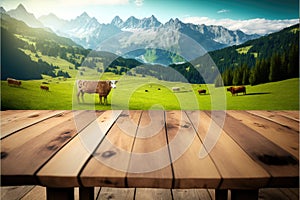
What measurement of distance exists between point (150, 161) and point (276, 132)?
613mm

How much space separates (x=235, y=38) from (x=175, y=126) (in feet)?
9.84

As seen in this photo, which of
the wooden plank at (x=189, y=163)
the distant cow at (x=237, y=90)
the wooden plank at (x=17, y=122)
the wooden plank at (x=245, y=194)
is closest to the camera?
the wooden plank at (x=189, y=163)

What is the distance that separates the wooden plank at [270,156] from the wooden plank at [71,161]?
491 mm

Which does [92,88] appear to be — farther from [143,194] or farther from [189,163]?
[189,163]

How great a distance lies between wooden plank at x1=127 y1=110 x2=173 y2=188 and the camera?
1.68 ft

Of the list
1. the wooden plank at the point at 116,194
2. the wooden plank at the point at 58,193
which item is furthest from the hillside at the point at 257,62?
the wooden plank at the point at 58,193

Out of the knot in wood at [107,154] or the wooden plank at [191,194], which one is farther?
the wooden plank at [191,194]

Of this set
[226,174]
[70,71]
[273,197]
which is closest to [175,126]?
[226,174]

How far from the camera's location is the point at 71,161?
0.59 metres

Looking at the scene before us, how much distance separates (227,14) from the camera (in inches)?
137

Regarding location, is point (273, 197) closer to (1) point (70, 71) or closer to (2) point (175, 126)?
(2) point (175, 126)

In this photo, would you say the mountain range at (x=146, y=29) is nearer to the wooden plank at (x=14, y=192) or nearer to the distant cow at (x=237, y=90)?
the distant cow at (x=237, y=90)

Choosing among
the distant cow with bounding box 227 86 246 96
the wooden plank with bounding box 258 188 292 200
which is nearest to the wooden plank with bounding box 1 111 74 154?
the wooden plank with bounding box 258 188 292 200

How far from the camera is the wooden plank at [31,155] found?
53cm
